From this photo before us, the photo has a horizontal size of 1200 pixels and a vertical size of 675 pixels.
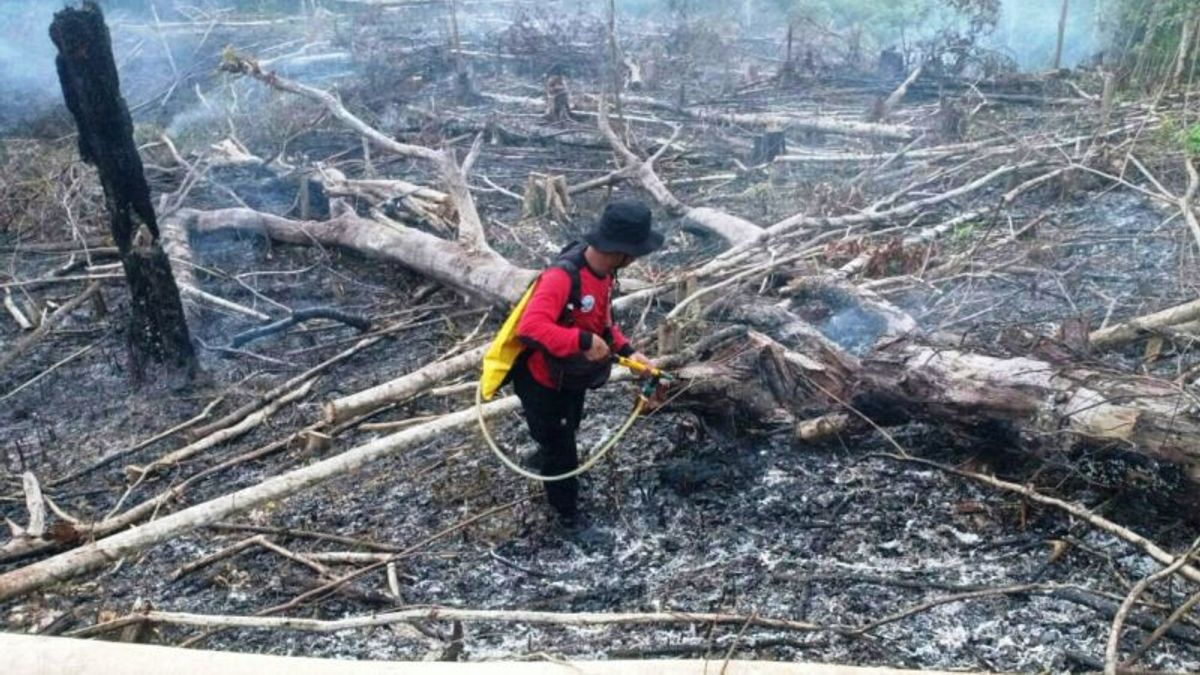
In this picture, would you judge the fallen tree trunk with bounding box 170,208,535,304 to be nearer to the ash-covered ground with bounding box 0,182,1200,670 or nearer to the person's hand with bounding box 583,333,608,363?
the ash-covered ground with bounding box 0,182,1200,670

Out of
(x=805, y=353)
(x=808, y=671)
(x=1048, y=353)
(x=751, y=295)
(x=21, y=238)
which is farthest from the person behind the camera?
(x=21, y=238)

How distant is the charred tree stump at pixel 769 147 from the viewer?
10578mm

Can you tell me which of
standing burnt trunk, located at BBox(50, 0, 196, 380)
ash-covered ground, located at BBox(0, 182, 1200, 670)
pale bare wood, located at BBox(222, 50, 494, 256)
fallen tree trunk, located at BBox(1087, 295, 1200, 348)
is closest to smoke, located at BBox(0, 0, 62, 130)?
pale bare wood, located at BBox(222, 50, 494, 256)

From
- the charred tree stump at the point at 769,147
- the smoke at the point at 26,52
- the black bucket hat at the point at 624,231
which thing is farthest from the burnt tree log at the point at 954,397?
the smoke at the point at 26,52

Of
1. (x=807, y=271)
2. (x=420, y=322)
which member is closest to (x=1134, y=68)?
(x=807, y=271)

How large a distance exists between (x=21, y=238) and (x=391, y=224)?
15.1 feet

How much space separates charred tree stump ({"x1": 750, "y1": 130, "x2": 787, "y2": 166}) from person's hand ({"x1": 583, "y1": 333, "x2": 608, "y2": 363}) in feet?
23.2

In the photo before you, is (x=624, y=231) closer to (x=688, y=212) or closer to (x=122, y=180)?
(x=122, y=180)

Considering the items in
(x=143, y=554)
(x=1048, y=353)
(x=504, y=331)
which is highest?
(x=504, y=331)

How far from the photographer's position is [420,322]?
23.6ft

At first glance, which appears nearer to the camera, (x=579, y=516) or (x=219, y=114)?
A: (x=579, y=516)

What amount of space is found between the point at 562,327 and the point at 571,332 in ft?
0.21

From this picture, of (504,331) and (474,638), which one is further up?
(504,331)

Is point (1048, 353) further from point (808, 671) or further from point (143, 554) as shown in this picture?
point (143, 554)
